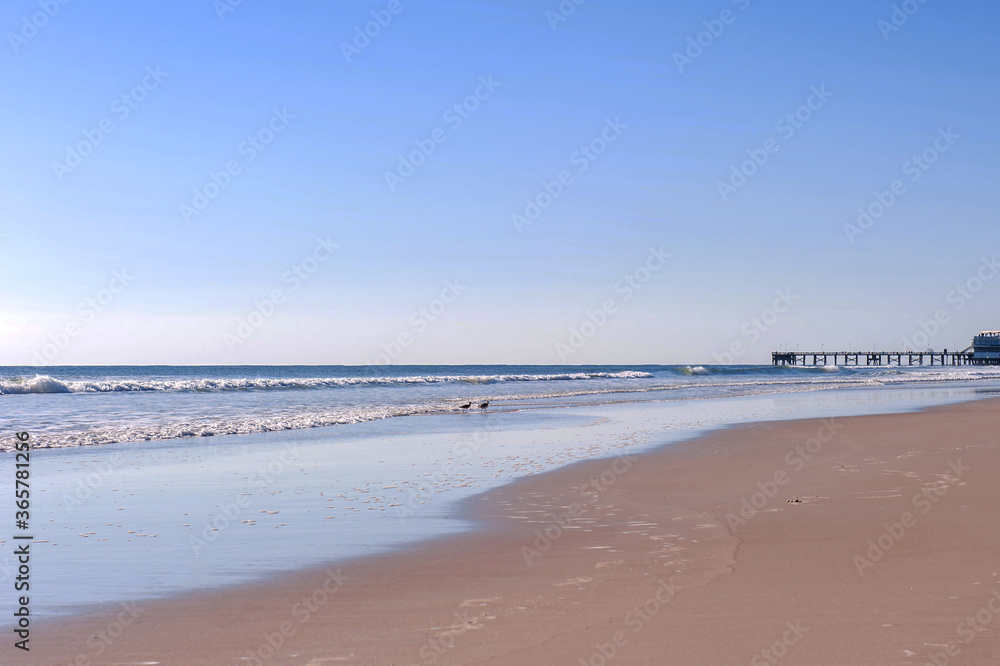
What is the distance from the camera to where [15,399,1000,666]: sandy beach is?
4.76m

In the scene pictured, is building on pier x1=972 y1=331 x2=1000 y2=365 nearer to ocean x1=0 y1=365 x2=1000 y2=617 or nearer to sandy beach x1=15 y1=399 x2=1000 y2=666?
ocean x1=0 y1=365 x2=1000 y2=617

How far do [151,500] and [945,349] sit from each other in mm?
162730

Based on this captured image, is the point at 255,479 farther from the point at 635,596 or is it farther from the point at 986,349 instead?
the point at 986,349

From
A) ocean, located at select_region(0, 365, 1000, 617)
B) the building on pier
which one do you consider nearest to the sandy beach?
ocean, located at select_region(0, 365, 1000, 617)

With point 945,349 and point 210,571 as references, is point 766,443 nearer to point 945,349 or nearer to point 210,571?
point 210,571

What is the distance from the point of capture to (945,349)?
14612 centimetres

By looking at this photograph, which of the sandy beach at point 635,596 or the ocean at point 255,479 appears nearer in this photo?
the sandy beach at point 635,596

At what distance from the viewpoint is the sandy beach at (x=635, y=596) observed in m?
4.76

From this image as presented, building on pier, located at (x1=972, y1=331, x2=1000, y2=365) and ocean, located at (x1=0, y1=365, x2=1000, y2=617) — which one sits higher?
building on pier, located at (x1=972, y1=331, x2=1000, y2=365)

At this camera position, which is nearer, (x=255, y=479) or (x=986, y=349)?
(x=255, y=479)

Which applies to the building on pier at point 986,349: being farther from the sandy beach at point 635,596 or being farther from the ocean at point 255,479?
the sandy beach at point 635,596

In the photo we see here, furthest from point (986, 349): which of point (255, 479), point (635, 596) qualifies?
point (635, 596)

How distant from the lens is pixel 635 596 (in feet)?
18.9

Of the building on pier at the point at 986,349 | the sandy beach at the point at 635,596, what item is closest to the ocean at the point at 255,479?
the sandy beach at the point at 635,596
